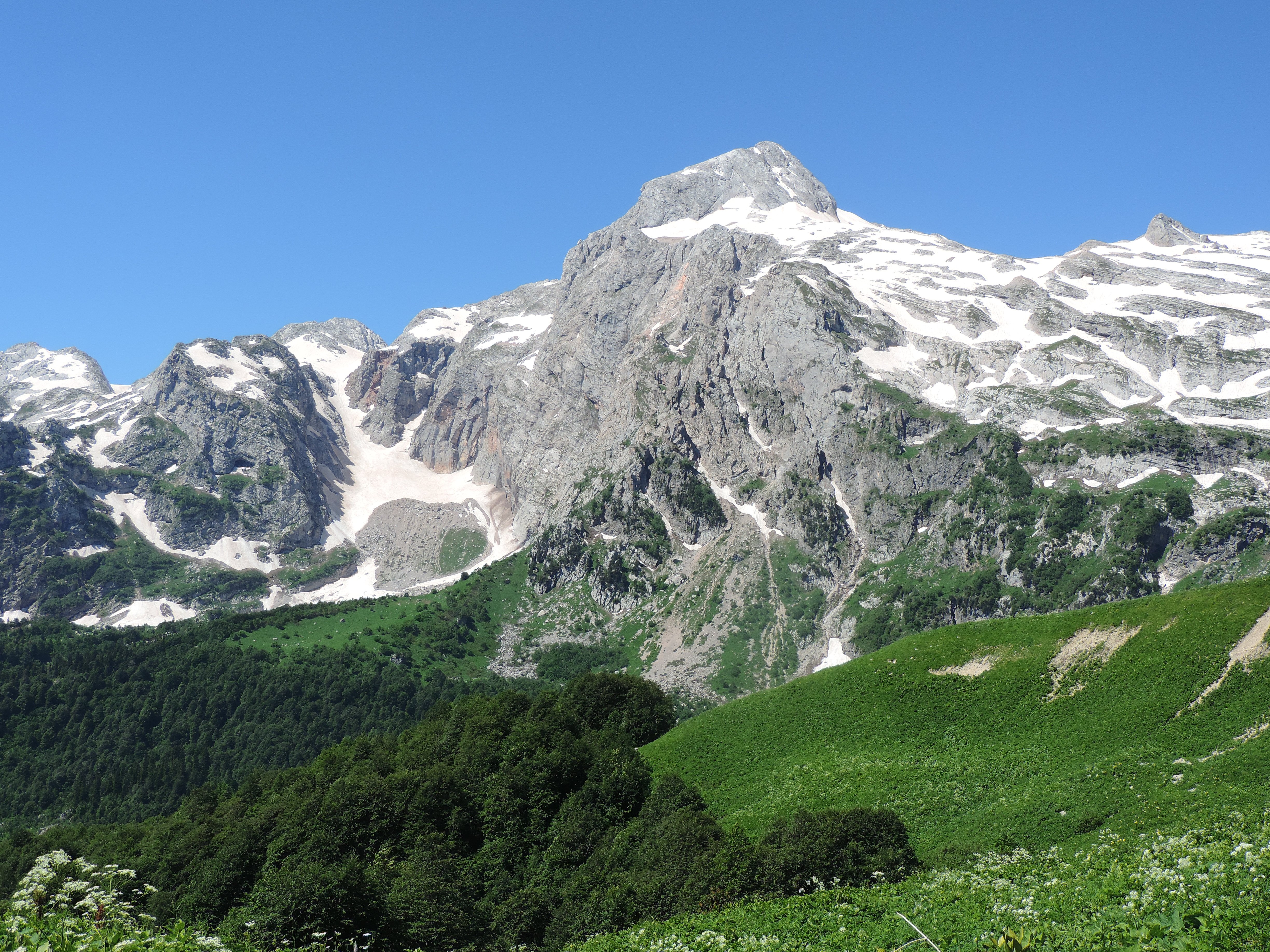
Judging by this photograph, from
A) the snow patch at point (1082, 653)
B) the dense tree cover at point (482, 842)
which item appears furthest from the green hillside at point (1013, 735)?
the dense tree cover at point (482, 842)

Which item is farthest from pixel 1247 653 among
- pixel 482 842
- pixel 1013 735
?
pixel 482 842

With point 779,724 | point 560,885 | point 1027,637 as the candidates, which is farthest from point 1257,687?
point 560,885

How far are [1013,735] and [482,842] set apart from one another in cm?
4270

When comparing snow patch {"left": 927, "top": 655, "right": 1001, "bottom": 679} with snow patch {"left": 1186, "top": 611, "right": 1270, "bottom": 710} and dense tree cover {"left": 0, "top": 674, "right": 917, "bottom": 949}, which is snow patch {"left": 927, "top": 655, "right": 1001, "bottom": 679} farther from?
dense tree cover {"left": 0, "top": 674, "right": 917, "bottom": 949}

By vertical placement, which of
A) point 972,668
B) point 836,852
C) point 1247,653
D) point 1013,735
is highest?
point 972,668

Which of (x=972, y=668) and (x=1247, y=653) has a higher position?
(x=972, y=668)

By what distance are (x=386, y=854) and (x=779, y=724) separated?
1361 inches

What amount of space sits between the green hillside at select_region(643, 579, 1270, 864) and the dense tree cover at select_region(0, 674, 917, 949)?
19.0 feet

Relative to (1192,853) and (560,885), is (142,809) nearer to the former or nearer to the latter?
(560,885)

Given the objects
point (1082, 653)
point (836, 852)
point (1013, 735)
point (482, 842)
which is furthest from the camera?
point (482, 842)

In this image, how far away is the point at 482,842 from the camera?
67.3 metres

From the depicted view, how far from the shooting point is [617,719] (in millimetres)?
87375

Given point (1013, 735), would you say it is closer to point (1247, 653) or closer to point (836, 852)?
point (1247, 653)

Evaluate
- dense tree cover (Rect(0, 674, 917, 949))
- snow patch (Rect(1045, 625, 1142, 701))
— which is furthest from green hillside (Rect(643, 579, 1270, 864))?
dense tree cover (Rect(0, 674, 917, 949))
